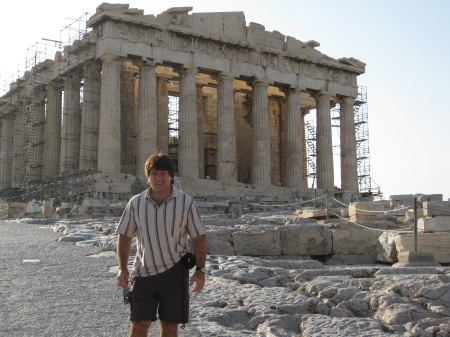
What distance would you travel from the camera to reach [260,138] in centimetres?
3372

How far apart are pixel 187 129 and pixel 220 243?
1976 centimetres

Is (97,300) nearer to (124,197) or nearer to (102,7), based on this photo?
(124,197)

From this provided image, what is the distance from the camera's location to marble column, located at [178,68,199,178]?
100ft

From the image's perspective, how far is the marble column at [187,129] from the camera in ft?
100

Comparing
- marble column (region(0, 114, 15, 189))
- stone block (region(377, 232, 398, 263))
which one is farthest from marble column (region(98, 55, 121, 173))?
stone block (region(377, 232, 398, 263))

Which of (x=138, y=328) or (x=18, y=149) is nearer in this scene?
(x=138, y=328)

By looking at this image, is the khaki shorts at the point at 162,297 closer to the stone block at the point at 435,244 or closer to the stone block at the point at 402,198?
the stone block at the point at 435,244

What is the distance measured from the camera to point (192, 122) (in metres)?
30.8

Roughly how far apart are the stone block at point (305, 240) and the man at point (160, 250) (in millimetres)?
7534

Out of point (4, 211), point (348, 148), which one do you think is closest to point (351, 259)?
point (4, 211)

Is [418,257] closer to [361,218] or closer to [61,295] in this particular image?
[361,218]

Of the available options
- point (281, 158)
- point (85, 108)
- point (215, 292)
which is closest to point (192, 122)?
point (85, 108)

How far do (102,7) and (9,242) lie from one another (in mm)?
18543

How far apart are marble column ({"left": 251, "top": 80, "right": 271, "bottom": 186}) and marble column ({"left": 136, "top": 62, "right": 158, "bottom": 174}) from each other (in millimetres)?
6284
